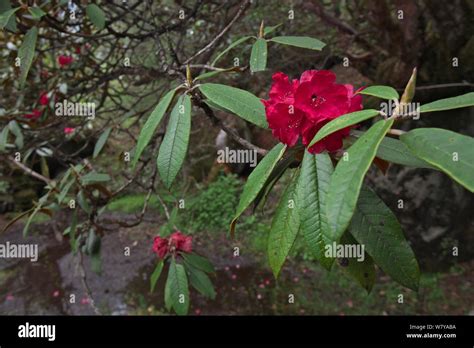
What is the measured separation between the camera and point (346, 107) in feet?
2.16

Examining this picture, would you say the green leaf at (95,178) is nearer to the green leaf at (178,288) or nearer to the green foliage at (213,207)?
the green leaf at (178,288)

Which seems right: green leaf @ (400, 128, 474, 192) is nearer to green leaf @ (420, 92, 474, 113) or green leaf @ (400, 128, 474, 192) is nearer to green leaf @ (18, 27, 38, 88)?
green leaf @ (420, 92, 474, 113)

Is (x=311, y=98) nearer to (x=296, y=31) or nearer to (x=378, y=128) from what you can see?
(x=378, y=128)

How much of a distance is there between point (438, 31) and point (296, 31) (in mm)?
1054

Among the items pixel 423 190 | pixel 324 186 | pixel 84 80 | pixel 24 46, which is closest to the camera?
pixel 324 186

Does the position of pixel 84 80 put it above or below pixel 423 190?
above

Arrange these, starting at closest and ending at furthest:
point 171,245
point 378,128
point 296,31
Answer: point 378,128, point 171,245, point 296,31

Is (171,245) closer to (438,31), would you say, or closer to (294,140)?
(294,140)

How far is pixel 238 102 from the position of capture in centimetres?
76

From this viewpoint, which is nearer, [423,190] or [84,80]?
[84,80]

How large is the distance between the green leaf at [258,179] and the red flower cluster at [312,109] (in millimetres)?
33

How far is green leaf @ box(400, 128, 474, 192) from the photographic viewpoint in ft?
1.47
